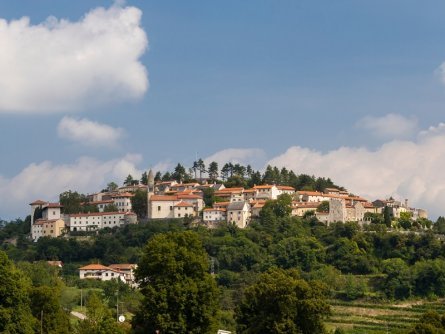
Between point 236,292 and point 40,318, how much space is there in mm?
37913

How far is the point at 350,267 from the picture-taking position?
97.8 m

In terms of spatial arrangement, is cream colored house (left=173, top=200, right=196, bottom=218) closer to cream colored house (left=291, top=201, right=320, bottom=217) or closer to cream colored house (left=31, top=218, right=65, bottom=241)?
cream colored house (left=291, top=201, right=320, bottom=217)

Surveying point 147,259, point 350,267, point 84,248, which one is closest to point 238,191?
point 84,248

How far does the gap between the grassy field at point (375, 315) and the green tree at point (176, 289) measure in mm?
33573

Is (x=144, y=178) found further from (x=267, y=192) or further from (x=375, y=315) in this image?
(x=375, y=315)

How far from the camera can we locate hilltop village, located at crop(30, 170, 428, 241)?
389ft

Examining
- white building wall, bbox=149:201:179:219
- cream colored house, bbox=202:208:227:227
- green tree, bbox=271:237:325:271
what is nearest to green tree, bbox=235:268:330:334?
green tree, bbox=271:237:325:271

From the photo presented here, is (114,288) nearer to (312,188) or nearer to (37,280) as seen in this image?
(37,280)

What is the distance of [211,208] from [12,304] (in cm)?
→ 7816

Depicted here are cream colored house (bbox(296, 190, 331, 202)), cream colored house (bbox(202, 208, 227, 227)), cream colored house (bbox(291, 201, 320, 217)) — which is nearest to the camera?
cream colored house (bbox(202, 208, 227, 227))

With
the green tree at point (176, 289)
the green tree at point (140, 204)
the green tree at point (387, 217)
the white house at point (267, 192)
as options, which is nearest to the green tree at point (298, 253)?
the green tree at point (387, 217)

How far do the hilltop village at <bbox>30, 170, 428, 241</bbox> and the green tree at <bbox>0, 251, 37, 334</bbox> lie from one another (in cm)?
7276

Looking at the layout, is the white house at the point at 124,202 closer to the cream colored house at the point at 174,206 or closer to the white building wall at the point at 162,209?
the cream colored house at the point at 174,206

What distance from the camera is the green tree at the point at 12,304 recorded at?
144 feet
